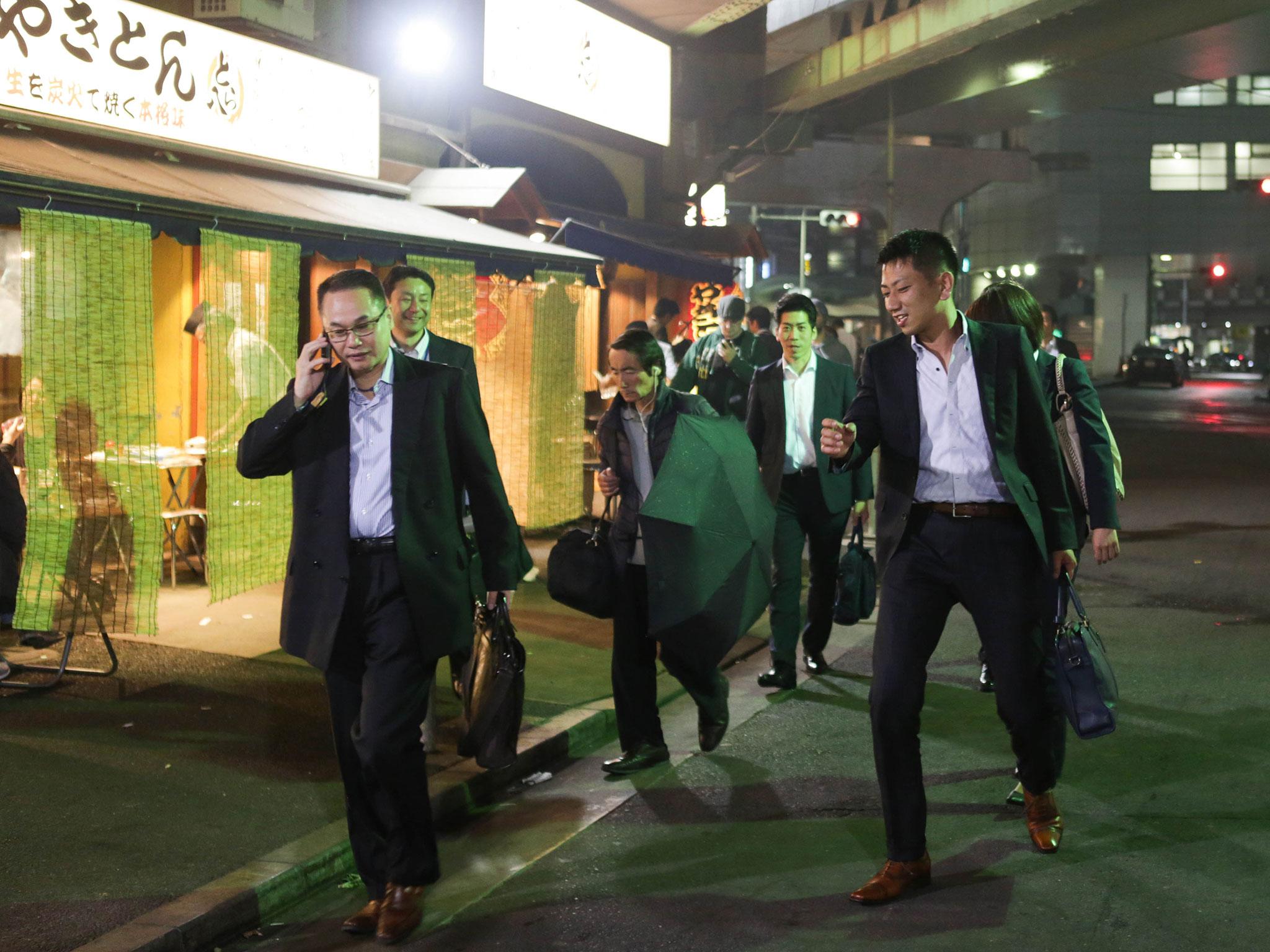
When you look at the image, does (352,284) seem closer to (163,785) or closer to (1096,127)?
(163,785)

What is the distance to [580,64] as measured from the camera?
1703cm

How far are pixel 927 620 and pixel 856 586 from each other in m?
2.47

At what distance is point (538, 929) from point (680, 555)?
1.82m

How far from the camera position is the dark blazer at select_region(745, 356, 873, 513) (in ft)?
24.7

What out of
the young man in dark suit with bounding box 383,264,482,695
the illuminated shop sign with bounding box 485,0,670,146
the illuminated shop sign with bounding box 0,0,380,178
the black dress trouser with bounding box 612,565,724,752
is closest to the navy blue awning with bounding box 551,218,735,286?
the illuminated shop sign with bounding box 485,0,670,146

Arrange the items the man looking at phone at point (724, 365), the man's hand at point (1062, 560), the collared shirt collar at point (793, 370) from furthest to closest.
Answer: the man looking at phone at point (724, 365), the collared shirt collar at point (793, 370), the man's hand at point (1062, 560)

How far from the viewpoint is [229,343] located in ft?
26.4

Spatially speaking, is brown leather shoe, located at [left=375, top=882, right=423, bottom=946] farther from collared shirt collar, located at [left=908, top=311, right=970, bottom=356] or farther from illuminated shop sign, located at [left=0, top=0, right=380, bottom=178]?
illuminated shop sign, located at [left=0, top=0, right=380, bottom=178]

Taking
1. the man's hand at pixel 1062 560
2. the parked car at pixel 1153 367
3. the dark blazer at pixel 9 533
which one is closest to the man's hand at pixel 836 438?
the man's hand at pixel 1062 560

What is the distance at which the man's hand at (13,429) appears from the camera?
703 cm

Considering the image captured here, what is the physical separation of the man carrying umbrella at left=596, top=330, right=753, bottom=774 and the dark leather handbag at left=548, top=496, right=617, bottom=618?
0.15ft

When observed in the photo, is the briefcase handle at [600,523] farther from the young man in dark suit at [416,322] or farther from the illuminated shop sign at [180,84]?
the illuminated shop sign at [180,84]

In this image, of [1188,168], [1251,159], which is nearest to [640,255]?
[1188,168]

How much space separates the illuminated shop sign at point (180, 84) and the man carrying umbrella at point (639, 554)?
4242 mm
